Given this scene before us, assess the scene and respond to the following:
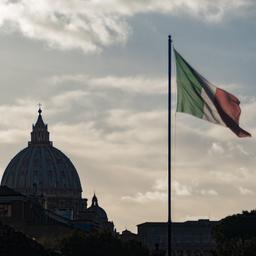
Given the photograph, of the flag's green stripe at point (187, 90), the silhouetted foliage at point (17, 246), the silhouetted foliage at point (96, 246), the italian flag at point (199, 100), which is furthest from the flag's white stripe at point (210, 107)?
the silhouetted foliage at point (96, 246)

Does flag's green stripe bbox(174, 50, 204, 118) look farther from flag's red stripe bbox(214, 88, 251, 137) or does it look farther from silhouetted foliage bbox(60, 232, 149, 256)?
silhouetted foliage bbox(60, 232, 149, 256)

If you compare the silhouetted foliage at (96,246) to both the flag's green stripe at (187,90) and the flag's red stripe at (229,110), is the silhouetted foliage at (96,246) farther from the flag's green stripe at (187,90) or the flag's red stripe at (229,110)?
the flag's green stripe at (187,90)

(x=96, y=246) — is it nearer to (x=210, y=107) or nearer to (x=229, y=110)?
(x=229, y=110)

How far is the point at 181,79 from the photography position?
5906cm

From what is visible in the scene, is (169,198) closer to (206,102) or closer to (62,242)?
(206,102)

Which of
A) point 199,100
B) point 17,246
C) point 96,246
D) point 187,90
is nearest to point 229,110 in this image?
point 199,100

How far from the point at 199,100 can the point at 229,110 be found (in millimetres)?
1622

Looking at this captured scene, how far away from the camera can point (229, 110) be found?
60031mm

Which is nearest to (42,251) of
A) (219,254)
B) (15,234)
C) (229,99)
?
(15,234)

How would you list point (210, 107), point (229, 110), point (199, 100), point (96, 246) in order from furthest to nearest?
1. point (96, 246)
2. point (229, 110)
3. point (210, 107)
4. point (199, 100)

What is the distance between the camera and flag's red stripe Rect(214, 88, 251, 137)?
5919 cm

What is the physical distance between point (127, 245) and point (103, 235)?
18.3 ft

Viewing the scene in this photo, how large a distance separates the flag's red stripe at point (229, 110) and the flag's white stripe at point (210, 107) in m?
0.22

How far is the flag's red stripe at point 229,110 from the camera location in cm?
5919
